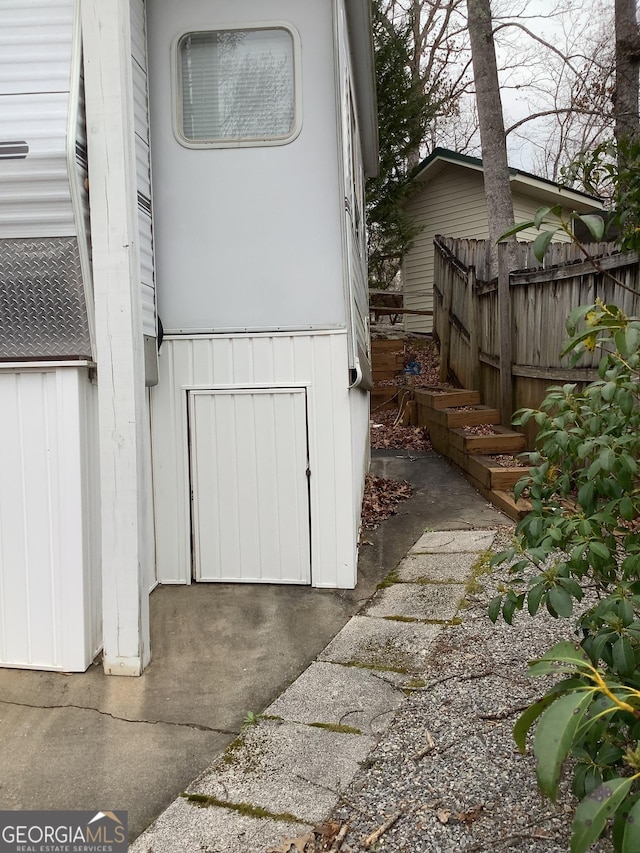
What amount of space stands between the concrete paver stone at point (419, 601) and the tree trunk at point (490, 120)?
20.9 ft

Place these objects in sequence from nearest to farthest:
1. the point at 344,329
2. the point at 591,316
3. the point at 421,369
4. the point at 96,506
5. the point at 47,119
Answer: the point at 591,316 → the point at 47,119 → the point at 96,506 → the point at 344,329 → the point at 421,369

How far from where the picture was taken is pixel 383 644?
3.61 m

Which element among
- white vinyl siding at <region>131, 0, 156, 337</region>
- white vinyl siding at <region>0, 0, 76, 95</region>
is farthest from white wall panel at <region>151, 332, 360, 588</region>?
white vinyl siding at <region>0, 0, 76, 95</region>

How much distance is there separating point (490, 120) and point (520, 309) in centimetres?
369

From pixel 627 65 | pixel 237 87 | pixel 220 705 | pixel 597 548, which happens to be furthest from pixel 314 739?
pixel 627 65

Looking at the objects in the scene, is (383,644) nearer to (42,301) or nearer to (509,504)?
(509,504)

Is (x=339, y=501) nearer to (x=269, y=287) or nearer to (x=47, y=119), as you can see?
(x=269, y=287)

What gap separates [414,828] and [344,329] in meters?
2.98

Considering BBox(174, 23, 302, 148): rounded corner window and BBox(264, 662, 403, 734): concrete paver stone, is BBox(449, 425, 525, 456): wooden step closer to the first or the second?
BBox(174, 23, 302, 148): rounded corner window

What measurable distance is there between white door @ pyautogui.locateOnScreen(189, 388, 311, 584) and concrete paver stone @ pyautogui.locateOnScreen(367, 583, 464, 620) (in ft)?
1.83

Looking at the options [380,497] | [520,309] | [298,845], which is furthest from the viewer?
[520,309]

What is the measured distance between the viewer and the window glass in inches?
173

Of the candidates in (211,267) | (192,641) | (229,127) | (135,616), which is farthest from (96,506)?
(229,127)

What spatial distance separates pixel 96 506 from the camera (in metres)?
3.64
